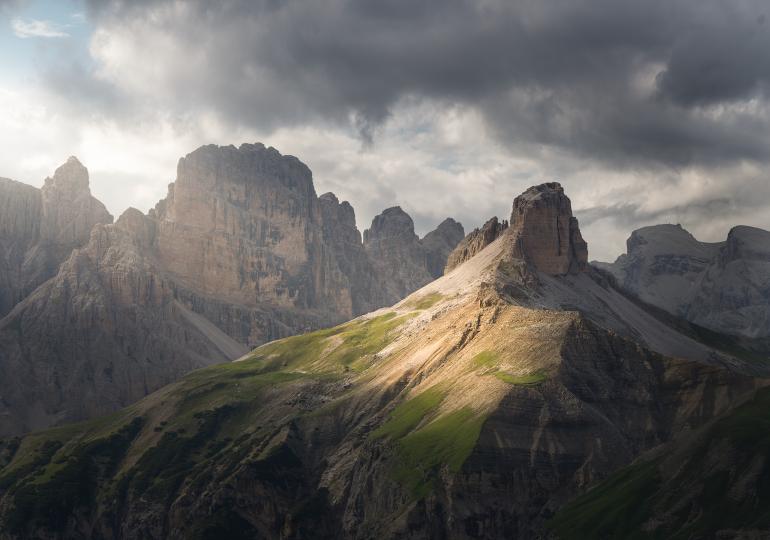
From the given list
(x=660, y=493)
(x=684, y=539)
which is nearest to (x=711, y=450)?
(x=660, y=493)

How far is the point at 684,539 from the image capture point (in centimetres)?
17838

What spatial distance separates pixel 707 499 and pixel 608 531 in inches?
834

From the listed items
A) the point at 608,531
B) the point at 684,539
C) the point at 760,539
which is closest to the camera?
the point at 760,539

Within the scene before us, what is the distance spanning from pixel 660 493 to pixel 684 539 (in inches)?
829

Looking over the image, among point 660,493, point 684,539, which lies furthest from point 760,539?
point 660,493

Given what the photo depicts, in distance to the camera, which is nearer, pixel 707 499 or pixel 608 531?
pixel 707 499

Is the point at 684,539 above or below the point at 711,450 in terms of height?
below

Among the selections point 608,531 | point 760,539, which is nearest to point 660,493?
point 608,531

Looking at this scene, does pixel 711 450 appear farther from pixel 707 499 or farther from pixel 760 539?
pixel 760 539

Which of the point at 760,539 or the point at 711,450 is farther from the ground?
the point at 711,450

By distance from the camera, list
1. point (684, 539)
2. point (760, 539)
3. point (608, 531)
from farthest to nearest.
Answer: point (608, 531), point (684, 539), point (760, 539)

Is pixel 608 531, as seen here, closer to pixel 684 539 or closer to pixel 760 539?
pixel 684 539

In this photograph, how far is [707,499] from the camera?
186000mm

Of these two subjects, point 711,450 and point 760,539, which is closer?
point 760,539
